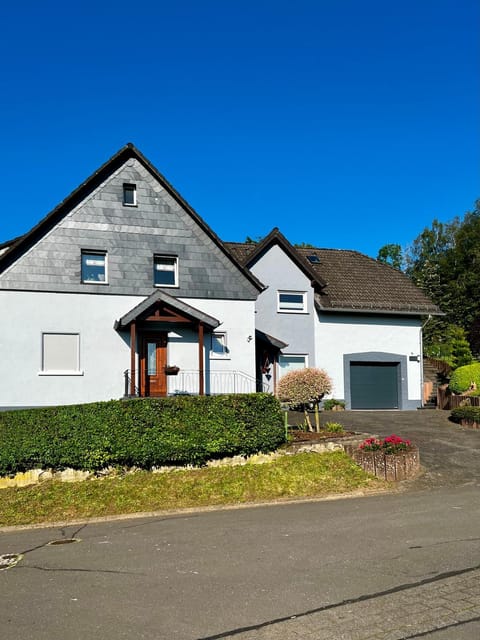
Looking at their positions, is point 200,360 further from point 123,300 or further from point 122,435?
point 122,435

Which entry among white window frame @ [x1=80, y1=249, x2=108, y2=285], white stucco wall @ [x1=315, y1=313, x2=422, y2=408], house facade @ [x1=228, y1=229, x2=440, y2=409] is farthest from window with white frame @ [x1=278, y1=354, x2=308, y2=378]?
white window frame @ [x1=80, y1=249, x2=108, y2=285]

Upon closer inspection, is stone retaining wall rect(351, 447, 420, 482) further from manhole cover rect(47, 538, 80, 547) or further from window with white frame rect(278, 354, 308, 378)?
window with white frame rect(278, 354, 308, 378)

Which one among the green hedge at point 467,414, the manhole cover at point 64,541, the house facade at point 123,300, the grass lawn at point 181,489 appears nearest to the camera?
the manhole cover at point 64,541

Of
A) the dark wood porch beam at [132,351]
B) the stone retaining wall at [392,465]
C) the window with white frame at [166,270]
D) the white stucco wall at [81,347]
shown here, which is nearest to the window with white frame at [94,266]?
the white stucco wall at [81,347]

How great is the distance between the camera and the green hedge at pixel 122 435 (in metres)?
15.1

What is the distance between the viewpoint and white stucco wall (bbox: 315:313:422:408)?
2909cm

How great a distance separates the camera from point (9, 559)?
959 cm

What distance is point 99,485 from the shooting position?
48.2ft

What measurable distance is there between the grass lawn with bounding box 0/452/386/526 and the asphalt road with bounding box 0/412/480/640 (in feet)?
3.58

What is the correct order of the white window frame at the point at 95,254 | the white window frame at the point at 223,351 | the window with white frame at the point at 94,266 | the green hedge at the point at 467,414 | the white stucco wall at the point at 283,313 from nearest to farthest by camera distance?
the green hedge at the point at 467,414 → the white window frame at the point at 95,254 → the window with white frame at the point at 94,266 → the white window frame at the point at 223,351 → the white stucco wall at the point at 283,313

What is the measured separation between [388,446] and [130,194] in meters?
12.8

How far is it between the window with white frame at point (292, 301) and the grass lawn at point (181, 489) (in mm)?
13312

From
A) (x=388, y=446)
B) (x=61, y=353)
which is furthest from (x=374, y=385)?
(x=388, y=446)

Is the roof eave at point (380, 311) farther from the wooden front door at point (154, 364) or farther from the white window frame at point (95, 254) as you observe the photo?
the white window frame at point (95, 254)
